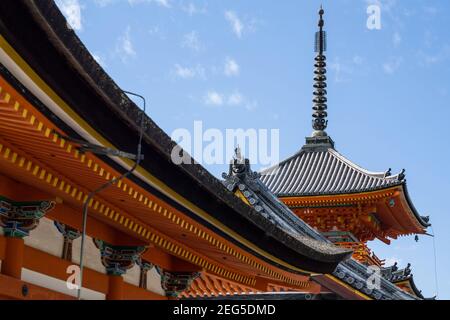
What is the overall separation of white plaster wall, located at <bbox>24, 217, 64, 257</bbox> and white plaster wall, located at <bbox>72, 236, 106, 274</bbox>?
393 millimetres

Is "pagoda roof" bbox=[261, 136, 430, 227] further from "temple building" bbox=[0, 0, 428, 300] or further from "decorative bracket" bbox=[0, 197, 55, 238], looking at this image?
"decorative bracket" bbox=[0, 197, 55, 238]

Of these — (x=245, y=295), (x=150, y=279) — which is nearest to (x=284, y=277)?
(x=245, y=295)

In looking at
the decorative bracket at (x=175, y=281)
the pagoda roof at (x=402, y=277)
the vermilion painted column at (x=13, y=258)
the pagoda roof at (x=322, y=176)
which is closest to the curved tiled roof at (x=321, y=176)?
the pagoda roof at (x=322, y=176)

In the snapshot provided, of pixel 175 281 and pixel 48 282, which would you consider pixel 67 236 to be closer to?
pixel 48 282

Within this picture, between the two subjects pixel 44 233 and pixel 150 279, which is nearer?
pixel 44 233

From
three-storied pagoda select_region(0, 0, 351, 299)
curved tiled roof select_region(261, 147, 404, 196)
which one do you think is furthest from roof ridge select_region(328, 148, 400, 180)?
three-storied pagoda select_region(0, 0, 351, 299)

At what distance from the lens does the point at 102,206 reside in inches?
424

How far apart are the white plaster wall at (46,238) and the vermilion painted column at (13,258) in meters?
0.38

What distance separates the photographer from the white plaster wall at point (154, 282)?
14.4m

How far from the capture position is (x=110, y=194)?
10.2 meters
